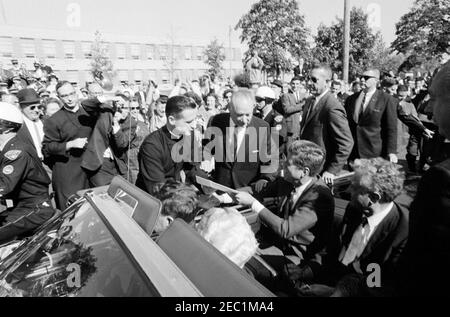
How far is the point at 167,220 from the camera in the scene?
2.11 meters

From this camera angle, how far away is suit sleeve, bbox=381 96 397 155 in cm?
472

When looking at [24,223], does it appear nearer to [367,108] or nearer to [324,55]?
[367,108]

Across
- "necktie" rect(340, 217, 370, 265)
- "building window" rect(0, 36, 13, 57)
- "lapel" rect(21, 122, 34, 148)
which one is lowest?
"necktie" rect(340, 217, 370, 265)

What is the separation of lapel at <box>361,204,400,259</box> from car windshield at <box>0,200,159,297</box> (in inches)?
60.7

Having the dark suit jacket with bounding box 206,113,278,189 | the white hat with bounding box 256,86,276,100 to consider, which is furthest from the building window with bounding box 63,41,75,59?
the dark suit jacket with bounding box 206,113,278,189

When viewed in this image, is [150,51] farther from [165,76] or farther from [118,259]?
[118,259]

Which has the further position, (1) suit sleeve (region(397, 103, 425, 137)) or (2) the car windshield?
(1) suit sleeve (region(397, 103, 425, 137))

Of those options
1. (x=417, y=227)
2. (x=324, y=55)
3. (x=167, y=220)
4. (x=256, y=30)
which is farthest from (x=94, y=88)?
(x=256, y=30)

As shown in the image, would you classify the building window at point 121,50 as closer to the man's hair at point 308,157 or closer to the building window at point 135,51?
the building window at point 135,51

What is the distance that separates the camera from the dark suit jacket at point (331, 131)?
3.75 m

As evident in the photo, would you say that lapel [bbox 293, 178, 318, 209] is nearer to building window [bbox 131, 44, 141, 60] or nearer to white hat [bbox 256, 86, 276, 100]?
white hat [bbox 256, 86, 276, 100]

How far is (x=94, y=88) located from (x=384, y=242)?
154 inches

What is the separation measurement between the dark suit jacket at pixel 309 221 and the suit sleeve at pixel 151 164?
0.97m

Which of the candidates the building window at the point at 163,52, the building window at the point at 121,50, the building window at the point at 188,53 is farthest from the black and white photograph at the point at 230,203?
the building window at the point at 188,53
